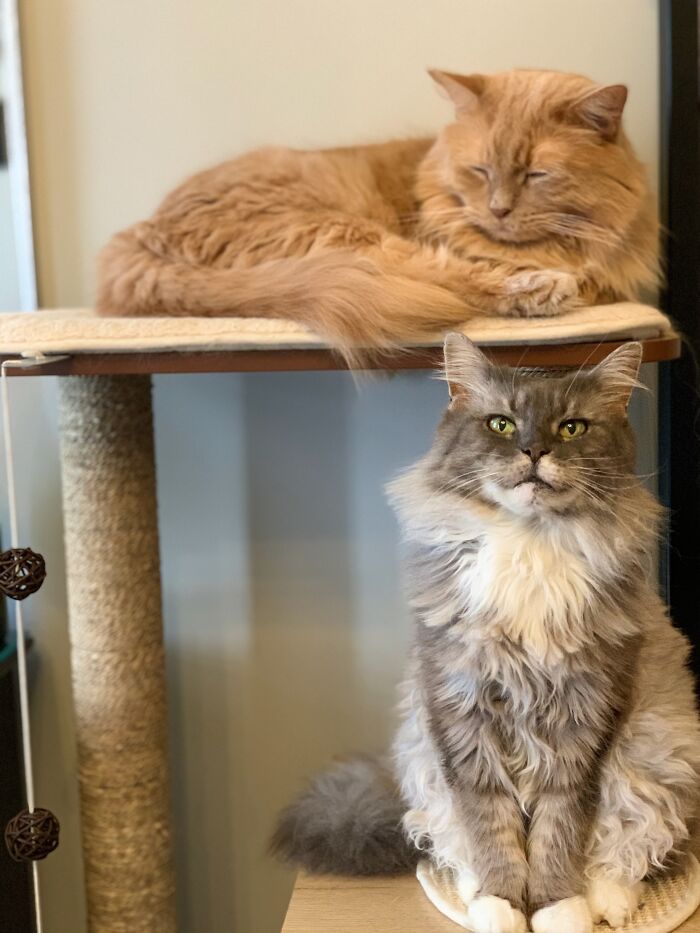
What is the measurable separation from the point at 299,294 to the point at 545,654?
1.72 feet

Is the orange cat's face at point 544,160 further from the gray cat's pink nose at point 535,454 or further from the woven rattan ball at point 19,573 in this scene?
the woven rattan ball at point 19,573

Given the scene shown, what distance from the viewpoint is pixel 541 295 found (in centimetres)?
117

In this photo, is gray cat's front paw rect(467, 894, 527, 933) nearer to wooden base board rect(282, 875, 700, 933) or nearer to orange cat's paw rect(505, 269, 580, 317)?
wooden base board rect(282, 875, 700, 933)

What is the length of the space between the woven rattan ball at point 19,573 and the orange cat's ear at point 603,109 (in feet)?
3.05

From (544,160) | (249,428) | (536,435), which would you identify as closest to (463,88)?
(544,160)

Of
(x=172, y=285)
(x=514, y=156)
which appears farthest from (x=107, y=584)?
(x=514, y=156)

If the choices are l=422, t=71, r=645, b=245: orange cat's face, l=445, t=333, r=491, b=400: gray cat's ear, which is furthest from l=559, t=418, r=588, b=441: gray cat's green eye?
l=422, t=71, r=645, b=245: orange cat's face

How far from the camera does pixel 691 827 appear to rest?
1.11 meters

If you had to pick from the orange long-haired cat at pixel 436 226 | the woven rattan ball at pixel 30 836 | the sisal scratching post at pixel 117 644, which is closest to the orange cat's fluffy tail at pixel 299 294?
the orange long-haired cat at pixel 436 226

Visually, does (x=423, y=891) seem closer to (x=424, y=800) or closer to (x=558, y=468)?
(x=424, y=800)

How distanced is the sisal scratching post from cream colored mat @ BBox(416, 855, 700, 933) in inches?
18.4

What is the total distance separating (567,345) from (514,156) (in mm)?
295

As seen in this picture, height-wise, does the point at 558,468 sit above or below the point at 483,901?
above

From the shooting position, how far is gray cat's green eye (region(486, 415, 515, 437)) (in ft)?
3.41
